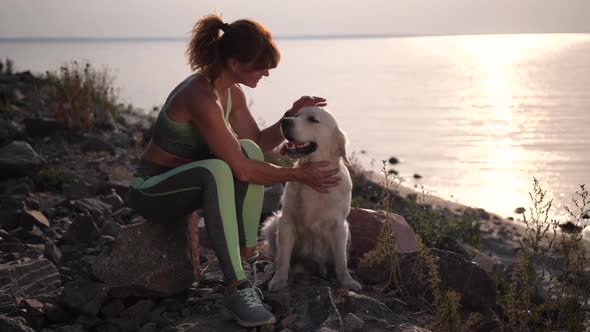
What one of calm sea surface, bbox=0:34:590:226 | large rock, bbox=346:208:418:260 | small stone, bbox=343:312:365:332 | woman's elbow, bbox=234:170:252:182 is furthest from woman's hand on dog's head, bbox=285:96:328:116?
calm sea surface, bbox=0:34:590:226

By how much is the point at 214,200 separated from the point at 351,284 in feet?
4.20

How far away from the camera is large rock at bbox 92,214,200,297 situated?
4.19 meters

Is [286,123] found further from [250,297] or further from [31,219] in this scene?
[31,219]

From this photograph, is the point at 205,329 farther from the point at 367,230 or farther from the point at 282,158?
the point at 282,158

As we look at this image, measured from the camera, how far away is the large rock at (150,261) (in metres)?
4.19

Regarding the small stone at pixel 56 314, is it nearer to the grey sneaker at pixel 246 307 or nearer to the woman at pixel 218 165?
the woman at pixel 218 165

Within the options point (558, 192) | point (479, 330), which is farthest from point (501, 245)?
point (479, 330)

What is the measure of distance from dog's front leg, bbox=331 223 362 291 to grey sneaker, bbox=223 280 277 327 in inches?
34.0

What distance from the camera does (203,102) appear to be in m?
3.94

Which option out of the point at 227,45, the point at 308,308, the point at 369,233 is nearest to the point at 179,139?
the point at 227,45

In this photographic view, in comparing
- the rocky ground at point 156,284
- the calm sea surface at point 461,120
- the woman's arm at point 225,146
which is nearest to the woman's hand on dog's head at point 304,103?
the woman's arm at point 225,146

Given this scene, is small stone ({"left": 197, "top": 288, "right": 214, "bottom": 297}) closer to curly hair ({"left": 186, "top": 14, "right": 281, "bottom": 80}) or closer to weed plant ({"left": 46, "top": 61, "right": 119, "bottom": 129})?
curly hair ({"left": 186, "top": 14, "right": 281, "bottom": 80})

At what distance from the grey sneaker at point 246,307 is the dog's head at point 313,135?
110 centimetres

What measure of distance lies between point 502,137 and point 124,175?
761cm
